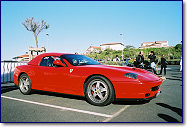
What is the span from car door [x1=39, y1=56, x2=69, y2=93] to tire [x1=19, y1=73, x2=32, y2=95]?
0.52 meters

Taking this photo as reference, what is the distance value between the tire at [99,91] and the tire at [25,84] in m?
1.97

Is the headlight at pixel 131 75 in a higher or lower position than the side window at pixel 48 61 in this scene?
lower

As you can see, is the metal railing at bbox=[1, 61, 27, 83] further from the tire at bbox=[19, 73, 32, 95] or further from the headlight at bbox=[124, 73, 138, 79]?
the headlight at bbox=[124, 73, 138, 79]

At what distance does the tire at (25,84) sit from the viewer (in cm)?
475

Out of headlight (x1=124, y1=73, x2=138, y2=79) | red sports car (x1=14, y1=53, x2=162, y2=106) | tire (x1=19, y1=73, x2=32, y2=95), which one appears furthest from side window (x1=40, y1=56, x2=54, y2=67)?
headlight (x1=124, y1=73, x2=138, y2=79)

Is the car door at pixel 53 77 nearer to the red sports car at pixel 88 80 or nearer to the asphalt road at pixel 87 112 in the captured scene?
the red sports car at pixel 88 80

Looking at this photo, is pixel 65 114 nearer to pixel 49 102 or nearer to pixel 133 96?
pixel 49 102

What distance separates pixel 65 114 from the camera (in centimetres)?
304

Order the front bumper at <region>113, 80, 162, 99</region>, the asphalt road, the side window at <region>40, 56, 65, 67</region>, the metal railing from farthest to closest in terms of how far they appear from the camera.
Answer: the metal railing < the side window at <region>40, 56, 65, 67</region> < the front bumper at <region>113, 80, 162, 99</region> < the asphalt road

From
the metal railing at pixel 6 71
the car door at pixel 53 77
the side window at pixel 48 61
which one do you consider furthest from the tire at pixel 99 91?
the metal railing at pixel 6 71

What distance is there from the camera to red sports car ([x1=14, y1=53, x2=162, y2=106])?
332 cm

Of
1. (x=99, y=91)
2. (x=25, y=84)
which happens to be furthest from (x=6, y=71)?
(x=99, y=91)

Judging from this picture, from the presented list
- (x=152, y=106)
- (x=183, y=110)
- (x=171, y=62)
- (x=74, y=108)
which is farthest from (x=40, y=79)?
(x=171, y=62)

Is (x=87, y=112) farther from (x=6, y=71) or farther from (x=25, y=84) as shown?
(x=6, y=71)
